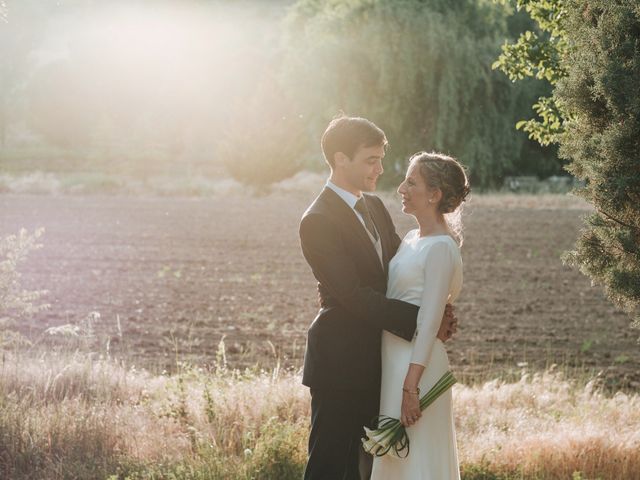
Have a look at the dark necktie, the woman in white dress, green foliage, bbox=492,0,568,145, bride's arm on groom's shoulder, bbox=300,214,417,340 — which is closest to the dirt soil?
the dark necktie

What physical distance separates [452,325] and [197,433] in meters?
2.29

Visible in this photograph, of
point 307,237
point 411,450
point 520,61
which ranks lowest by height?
point 411,450

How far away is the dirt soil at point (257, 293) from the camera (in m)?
10.6

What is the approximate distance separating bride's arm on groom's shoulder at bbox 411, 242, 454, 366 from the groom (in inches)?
7.1

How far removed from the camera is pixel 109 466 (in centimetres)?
538

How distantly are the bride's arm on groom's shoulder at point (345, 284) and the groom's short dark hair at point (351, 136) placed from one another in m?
0.35

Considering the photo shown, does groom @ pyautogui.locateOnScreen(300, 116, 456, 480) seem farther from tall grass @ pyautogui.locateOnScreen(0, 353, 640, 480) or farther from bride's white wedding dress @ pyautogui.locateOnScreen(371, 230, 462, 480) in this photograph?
tall grass @ pyautogui.locateOnScreen(0, 353, 640, 480)

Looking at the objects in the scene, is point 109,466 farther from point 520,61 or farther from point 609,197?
point 520,61

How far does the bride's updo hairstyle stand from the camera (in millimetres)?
3879

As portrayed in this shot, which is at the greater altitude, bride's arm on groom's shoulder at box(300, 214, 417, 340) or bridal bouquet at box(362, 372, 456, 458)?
bride's arm on groom's shoulder at box(300, 214, 417, 340)

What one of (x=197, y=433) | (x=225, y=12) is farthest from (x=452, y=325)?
(x=225, y=12)

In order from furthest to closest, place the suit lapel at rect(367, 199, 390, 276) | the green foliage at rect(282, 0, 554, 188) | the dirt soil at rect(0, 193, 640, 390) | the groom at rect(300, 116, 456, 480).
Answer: the green foliage at rect(282, 0, 554, 188) < the dirt soil at rect(0, 193, 640, 390) < the suit lapel at rect(367, 199, 390, 276) < the groom at rect(300, 116, 456, 480)

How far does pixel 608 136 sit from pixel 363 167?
53.0 inches

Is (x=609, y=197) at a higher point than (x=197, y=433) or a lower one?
higher
